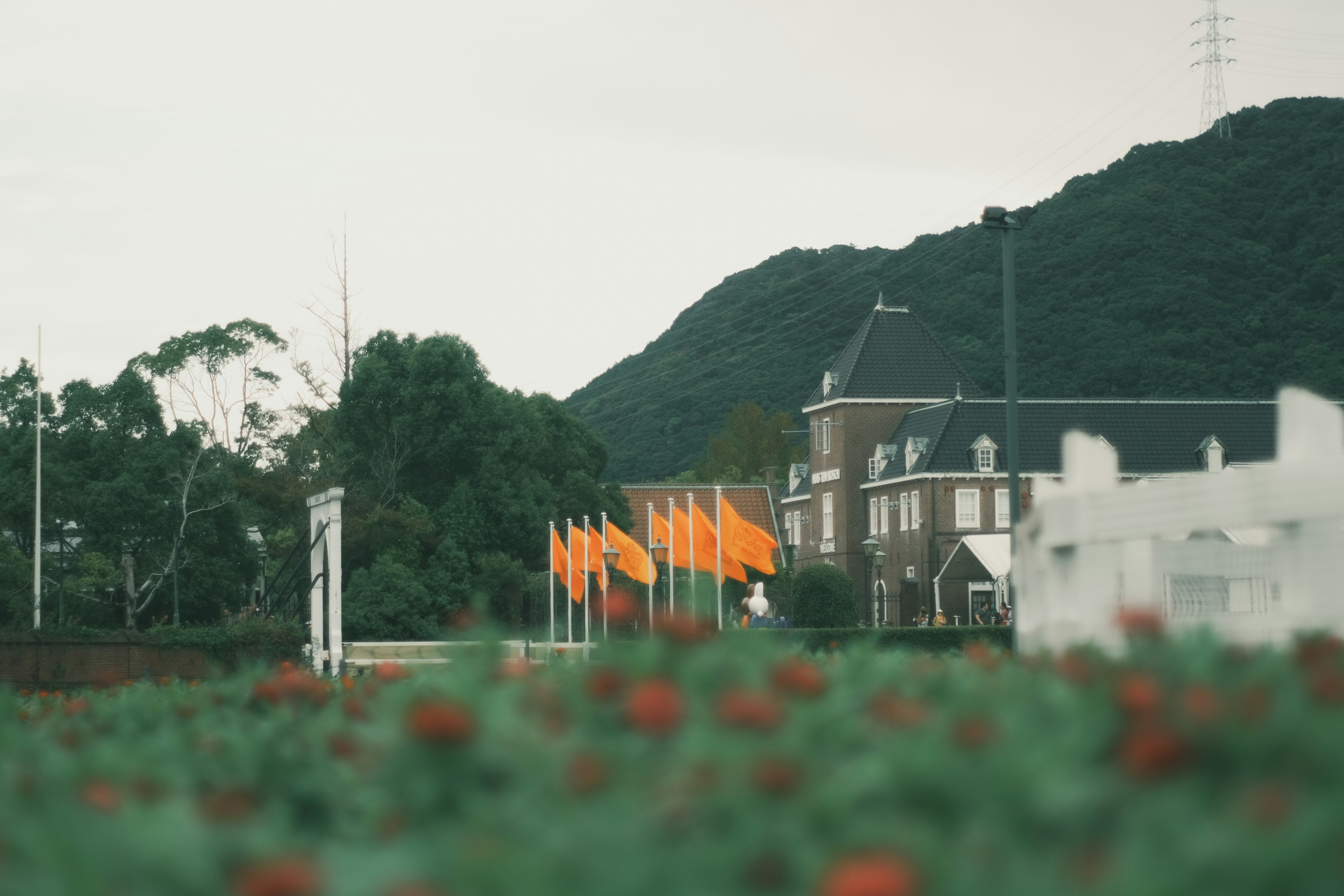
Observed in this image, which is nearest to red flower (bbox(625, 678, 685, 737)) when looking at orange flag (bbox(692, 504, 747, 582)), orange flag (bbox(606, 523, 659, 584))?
orange flag (bbox(692, 504, 747, 582))

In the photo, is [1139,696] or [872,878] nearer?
[872,878]

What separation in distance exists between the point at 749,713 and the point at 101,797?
A: 1.15 meters

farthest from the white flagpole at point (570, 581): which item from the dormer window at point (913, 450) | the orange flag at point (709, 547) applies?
the dormer window at point (913, 450)

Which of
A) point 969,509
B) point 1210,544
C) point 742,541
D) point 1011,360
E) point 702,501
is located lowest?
point 1210,544

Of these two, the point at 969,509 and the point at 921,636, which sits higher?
the point at 969,509

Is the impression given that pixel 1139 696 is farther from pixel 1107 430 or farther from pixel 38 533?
pixel 1107 430

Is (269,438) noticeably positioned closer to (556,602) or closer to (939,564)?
(556,602)

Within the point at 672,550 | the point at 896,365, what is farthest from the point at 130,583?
the point at 896,365

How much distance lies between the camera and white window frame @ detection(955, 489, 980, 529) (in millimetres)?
66125

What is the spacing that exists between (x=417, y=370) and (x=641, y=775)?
54177 millimetres

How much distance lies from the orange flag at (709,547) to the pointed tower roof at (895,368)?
35100mm

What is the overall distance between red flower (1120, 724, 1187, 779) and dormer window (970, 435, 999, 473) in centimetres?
6534

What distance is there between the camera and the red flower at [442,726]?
2521 millimetres

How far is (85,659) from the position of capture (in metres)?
21.0
